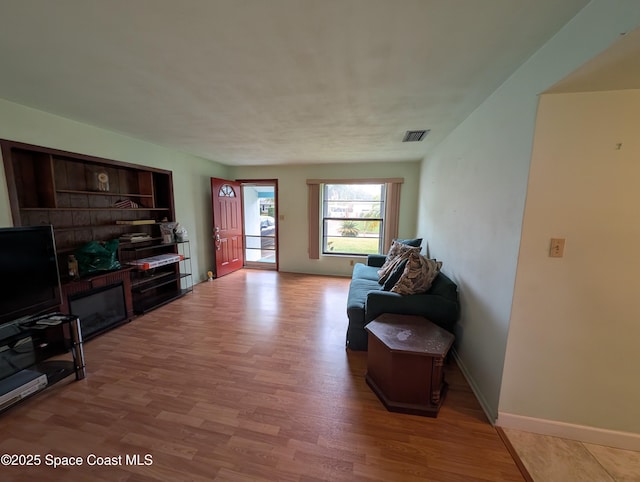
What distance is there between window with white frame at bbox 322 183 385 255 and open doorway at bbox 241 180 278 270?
144 centimetres

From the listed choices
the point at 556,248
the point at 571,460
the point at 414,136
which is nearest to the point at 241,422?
the point at 571,460

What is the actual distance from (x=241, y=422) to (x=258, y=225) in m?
5.76

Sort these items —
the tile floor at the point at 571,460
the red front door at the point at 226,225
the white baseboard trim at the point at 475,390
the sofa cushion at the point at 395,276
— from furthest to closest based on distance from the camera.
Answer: the red front door at the point at 226,225, the sofa cushion at the point at 395,276, the white baseboard trim at the point at 475,390, the tile floor at the point at 571,460

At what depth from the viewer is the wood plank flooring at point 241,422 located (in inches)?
52.8

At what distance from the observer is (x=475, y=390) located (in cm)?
190

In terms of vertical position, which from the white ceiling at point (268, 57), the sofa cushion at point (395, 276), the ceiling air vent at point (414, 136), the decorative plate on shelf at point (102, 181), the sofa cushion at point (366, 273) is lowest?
the sofa cushion at point (366, 273)

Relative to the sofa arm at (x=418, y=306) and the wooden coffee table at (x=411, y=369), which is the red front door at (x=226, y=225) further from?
the wooden coffee table at (x=411, y=369)

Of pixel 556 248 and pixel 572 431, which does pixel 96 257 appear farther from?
pixel 572 431

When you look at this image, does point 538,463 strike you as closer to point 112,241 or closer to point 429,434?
point 429,434

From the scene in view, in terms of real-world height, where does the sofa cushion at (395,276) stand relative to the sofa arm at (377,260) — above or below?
above

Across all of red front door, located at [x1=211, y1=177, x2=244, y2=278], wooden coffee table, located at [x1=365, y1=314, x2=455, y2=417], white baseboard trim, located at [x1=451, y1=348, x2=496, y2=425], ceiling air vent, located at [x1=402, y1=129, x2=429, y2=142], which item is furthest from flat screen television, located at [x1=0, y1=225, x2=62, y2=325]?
ceiling air vent, located at [x1=402, y1=129, x2=429, y2=142]

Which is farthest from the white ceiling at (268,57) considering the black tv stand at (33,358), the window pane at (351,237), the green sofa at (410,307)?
the window pane at (351,237)

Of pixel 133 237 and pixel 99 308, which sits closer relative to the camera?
pixel 99 308

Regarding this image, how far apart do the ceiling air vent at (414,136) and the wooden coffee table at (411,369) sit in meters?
2.23
